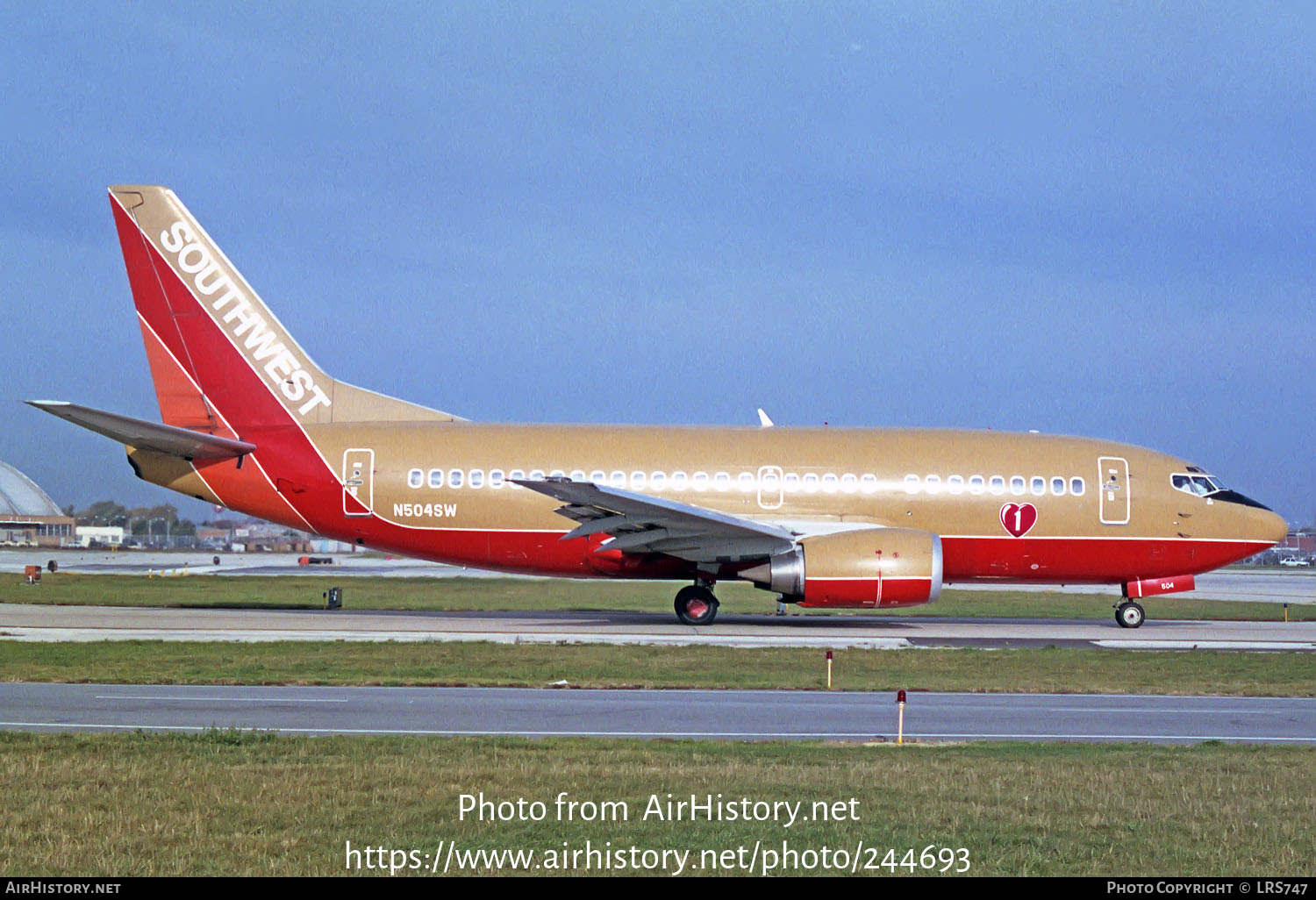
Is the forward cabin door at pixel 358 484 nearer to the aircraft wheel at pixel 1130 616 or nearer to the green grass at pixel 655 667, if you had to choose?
the green grass at pixel 655 667

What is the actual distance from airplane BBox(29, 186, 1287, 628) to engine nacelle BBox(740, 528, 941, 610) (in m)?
1.14

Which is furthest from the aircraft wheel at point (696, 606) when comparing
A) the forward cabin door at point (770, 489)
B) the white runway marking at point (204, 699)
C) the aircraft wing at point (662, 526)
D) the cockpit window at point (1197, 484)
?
the white runway marking at point (204, 699)

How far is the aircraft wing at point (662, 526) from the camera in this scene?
81.0 feet

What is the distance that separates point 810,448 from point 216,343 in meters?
13.3

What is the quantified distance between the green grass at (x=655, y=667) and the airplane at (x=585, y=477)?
5724 mm

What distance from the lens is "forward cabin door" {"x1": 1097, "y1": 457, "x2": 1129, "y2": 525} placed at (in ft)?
91.1

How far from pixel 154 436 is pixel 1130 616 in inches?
844

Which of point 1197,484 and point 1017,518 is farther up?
point 1197,484

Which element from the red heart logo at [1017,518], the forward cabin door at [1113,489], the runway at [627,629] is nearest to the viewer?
the runway at [627,629]

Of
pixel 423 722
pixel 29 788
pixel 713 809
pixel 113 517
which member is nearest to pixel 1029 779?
pixel 713 809

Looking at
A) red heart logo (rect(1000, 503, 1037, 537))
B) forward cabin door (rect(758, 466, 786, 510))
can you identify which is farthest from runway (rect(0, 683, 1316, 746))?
red heart logo (rect(1000, 503, 1037, 537))

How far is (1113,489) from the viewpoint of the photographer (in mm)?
27938

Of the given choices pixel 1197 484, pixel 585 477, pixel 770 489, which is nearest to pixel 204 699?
pixel 585 477

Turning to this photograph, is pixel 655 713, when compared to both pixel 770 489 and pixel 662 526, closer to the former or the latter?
pixel 662 526
